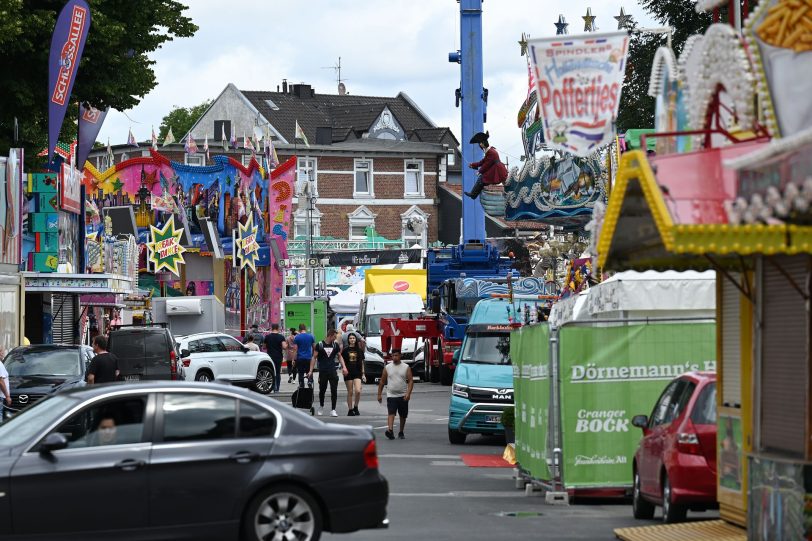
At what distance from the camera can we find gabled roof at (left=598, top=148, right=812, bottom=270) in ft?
32.1

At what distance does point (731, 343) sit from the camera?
12.6 m

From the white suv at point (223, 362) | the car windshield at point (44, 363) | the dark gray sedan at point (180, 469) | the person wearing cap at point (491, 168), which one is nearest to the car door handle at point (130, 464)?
the dark gray sedan at point (180, 469)

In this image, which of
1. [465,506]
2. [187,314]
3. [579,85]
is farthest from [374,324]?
[579,85]

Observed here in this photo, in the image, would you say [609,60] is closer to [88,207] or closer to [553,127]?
[553,127]

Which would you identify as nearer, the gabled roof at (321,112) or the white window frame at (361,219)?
the white window frame at (361,219)

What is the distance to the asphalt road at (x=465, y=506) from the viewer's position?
13.9m

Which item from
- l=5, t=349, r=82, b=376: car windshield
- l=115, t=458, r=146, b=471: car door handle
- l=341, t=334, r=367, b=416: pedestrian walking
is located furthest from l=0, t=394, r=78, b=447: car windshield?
l=341, t=334, r=367, b=416: pedestrian walking

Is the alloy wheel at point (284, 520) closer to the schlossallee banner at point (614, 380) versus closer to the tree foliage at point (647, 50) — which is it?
the schlossallee banner at point (614, 380)

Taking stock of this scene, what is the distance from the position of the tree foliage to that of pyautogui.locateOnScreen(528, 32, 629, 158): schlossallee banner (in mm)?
26922

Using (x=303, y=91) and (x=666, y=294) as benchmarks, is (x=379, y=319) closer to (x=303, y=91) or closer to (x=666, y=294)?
(x=666, y=294)

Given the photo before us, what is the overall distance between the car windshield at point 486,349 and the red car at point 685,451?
1134cm

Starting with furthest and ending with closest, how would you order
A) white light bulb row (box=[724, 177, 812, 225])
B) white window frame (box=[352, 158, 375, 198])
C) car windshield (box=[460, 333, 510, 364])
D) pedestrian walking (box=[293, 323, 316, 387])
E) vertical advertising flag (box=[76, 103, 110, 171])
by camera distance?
white window frame (box=[352, 158, 375, 198]) → vertical advertising flag (box=[76, 103, 110, 171]) → pedestrian walking (box=[293, 323, 316, 387]) → car windshield (box=[460, 333, 510, 364]) → white light bulb row (box=[724, 177, 812, 225])

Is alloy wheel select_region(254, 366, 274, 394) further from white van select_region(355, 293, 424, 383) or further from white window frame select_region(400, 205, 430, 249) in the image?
white window frame select_region(400, 205, 430, 249)

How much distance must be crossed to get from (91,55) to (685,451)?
20.1m
